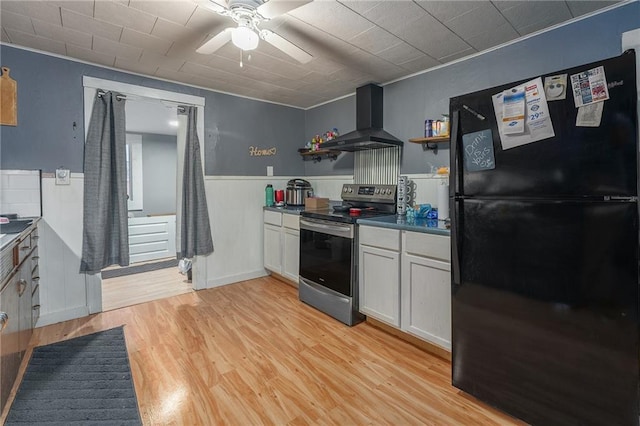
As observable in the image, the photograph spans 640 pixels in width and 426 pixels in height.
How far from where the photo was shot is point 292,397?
1749 mm

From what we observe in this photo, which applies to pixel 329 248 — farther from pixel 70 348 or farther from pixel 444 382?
pixel 70 348

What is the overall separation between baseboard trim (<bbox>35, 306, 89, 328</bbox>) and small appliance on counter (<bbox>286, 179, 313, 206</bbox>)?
2.39 meters

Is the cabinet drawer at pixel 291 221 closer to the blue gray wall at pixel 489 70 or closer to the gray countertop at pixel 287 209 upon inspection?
the gray countertop at pixel 287 209

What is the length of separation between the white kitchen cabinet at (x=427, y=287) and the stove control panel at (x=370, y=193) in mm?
870

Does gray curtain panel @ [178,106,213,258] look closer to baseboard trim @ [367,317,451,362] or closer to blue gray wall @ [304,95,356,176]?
blue gray wall @ [304,95,356,176]

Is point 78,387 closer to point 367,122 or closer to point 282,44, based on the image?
point 282,44

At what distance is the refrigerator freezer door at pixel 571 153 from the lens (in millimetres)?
1188

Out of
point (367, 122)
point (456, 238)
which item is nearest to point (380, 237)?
point (456, 238)

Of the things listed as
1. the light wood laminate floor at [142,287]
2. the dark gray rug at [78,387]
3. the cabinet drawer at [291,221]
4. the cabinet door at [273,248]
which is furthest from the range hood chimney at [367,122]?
the dark gray rug at [78,387]

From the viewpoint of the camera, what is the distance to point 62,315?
2.72 metres

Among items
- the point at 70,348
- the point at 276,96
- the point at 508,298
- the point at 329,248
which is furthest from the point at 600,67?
the point at 70,348

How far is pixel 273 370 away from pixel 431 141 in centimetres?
229

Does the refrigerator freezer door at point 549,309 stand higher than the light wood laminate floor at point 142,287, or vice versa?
the refrigerator freezer door at point 549,309

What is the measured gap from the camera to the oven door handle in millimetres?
2625
